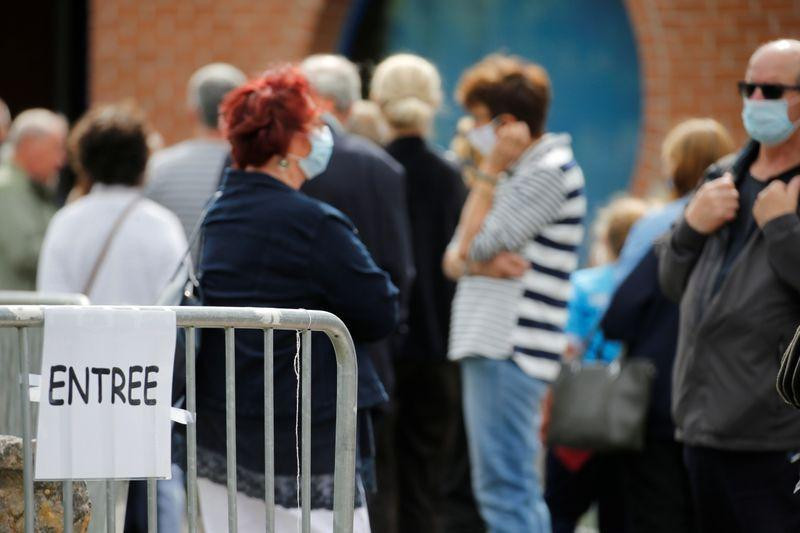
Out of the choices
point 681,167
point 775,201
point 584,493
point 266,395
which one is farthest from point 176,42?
point 266,395

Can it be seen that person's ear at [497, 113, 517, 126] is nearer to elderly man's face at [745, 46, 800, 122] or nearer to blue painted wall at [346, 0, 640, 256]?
elderly man's face at [745, 46, 800, 122]

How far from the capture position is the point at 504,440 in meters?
5.76

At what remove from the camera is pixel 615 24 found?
954cm

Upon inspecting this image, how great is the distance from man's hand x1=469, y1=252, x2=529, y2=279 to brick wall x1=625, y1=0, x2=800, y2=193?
3211 millimetres

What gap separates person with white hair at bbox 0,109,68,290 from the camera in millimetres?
7363

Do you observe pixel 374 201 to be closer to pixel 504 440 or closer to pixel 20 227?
pixel 504 440

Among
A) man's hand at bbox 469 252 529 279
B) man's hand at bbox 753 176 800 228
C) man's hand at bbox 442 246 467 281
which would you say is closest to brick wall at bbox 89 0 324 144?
man's hand at bbox 442 246 467 281

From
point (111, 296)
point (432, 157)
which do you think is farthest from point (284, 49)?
point (111, 296)

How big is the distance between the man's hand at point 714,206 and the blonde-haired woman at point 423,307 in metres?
2.10

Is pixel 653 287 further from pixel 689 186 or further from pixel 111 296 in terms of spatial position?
pixel 111 296

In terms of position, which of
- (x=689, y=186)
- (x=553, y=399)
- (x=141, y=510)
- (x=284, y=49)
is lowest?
(x=141, y=510)

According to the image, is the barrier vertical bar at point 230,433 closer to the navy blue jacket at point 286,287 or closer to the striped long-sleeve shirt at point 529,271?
the navy blue jacket at point 286,287

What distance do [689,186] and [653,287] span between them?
Result: 1.64 feet

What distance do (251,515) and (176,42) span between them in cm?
669
